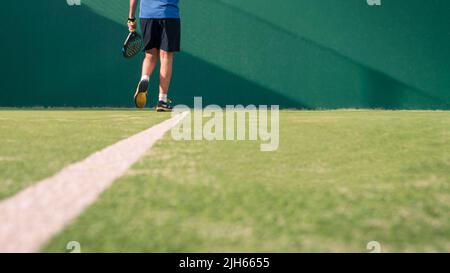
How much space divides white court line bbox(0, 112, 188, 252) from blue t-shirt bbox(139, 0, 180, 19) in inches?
163

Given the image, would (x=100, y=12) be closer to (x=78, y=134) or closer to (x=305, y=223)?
(x=78, y=134)

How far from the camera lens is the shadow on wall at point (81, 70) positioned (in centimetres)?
910

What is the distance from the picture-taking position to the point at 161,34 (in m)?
6.66

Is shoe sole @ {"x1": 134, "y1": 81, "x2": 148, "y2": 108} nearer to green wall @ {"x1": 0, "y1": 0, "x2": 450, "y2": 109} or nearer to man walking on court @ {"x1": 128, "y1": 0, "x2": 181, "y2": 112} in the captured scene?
man walking on court @ {"x1": 128, "y1": 0, "x2": 181, "y2": 112}

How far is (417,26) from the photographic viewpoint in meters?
9.23

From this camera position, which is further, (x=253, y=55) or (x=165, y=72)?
(x=253, y=55)

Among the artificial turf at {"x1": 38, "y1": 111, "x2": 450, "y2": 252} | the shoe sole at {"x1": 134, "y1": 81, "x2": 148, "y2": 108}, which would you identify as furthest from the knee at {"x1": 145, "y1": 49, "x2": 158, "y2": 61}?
the artificial turf at {"x1": 38, "y1": 111, "x2": 450, "y2": 252}

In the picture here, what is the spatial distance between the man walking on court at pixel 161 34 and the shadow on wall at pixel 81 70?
241 cm

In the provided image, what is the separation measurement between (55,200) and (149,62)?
16.7 feet

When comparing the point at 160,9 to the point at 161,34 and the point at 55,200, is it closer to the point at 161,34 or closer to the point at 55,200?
the point at 161,34

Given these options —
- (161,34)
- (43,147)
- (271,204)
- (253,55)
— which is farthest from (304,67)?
(271,204)

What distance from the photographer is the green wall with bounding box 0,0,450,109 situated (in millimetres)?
9094

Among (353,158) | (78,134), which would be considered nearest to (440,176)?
(353,158)
